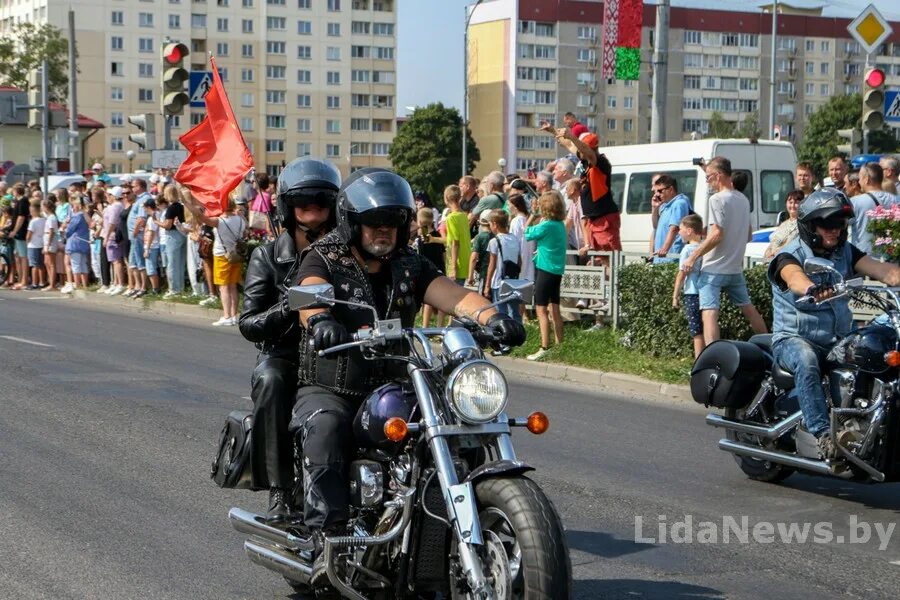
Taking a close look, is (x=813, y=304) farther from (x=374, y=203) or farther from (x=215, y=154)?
(x=215, y=154)

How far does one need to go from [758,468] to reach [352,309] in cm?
407

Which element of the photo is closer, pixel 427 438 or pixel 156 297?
pixel 427 438

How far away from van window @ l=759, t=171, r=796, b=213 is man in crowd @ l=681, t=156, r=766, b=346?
9587mm

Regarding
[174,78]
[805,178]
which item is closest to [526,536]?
[805,178]

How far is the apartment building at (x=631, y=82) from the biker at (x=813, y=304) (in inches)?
4364

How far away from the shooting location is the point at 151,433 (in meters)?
10.1

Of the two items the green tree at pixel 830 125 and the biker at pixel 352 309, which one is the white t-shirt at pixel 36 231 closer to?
the biker at pixel 352 309

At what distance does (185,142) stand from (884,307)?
6.43 metres

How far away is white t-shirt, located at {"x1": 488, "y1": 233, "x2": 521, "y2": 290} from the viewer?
15.5 metres

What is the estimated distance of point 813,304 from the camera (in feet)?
Result: 26.1

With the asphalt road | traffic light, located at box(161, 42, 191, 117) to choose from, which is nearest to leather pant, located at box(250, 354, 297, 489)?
the asphalt road

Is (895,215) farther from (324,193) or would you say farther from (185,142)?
(324,193)

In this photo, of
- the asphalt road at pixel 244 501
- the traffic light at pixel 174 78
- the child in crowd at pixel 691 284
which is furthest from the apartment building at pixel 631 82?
the asphalt road at pixel 244 501

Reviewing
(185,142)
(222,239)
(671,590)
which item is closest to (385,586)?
(671,590)
